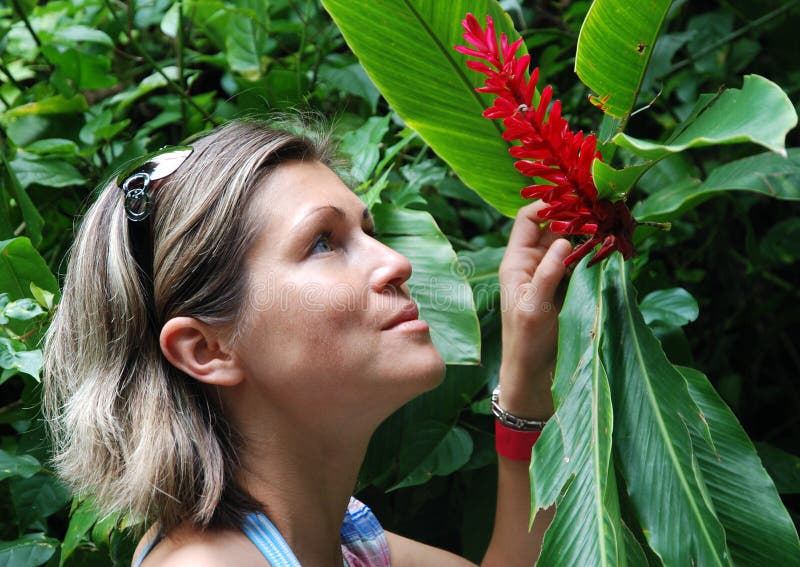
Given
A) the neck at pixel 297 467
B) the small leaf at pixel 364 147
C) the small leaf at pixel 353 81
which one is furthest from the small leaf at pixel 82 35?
the neck at pixel 297 467

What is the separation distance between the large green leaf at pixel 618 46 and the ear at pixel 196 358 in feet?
2.00

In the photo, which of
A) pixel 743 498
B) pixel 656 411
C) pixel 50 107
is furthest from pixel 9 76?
pixel 743 498

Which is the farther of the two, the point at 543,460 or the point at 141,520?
the point at 141,520

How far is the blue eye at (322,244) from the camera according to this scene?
119 centimetres

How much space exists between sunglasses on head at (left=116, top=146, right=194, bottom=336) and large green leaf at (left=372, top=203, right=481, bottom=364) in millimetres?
429

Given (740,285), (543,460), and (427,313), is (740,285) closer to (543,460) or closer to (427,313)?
(427,313)

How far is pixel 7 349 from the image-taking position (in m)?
1.23

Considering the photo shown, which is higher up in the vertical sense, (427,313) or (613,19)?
(613,19)

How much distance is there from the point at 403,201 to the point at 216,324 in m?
0.54

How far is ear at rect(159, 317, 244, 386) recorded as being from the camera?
46.9 inches

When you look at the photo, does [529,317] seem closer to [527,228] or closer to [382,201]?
[527,228]

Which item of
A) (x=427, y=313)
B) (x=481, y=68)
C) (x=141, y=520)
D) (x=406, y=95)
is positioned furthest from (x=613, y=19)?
(x=141, y=520)

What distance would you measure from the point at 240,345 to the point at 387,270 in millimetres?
229

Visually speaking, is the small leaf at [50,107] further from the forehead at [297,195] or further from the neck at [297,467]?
the neck at [297,467]
